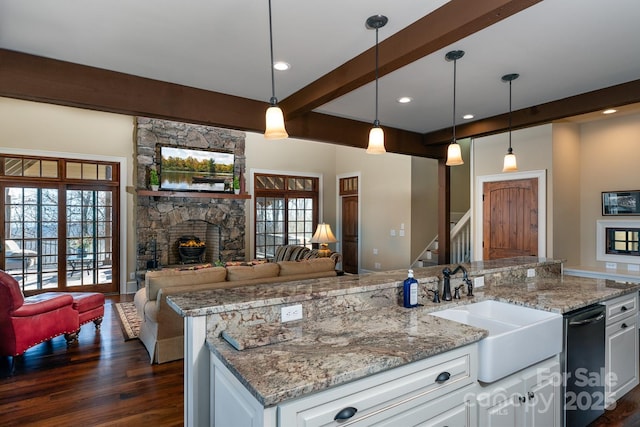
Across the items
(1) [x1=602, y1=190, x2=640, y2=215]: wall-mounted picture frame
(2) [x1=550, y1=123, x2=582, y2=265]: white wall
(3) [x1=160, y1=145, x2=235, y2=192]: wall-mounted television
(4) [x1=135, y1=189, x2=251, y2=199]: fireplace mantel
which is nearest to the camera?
(1) [x1=602, y1=190, x2=640, y2=215]: wall-mounted picture frame

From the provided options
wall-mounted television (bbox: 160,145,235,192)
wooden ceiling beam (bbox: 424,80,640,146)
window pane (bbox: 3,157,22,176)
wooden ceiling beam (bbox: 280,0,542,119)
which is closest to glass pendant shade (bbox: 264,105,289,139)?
wooden ceiling beam (bbox: 280,0,542,119)

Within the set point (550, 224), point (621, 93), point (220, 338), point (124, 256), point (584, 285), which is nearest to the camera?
point (220, 338)

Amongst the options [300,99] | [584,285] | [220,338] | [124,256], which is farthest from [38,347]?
[584,285]

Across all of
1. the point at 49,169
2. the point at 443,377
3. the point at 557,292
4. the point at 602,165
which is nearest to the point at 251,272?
the point at 443,377

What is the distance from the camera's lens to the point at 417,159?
7098mm

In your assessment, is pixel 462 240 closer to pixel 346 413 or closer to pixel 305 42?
pixel 305 42

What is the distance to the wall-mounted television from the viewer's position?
669cm

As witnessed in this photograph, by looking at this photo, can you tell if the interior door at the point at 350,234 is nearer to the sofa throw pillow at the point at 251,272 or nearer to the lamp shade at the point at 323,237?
the lamp shade at the point at 323,237

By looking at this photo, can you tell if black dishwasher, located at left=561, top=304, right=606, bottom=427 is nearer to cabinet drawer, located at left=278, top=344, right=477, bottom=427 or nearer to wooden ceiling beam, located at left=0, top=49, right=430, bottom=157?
cabinet drawer, located at left=278, top=344, right=477, bottom=427

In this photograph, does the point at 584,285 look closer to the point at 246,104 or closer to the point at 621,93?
the point at 621,93

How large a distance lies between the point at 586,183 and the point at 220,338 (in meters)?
5.30

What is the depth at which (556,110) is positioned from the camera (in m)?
3.79

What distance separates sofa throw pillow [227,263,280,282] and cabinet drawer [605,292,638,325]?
2.88 metres

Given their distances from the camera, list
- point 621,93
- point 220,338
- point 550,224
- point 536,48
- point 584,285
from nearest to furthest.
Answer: point 220,338 → point 536,48 → point 584,285 → point 621,93 → point 550,224
